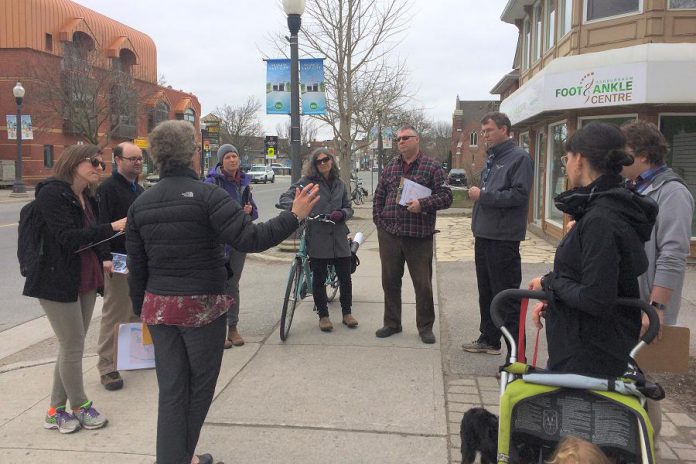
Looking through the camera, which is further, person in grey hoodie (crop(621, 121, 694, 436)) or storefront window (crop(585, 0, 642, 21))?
storefront window (crop(585, 0, 642, 21))

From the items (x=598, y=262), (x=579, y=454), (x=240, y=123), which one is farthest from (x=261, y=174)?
(x=579, y=454)

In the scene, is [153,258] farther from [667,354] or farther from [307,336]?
[307,336]

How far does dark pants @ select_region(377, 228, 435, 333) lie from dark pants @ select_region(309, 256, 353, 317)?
1.65ft

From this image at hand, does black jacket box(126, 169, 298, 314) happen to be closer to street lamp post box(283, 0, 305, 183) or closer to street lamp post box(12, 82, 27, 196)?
street lamp post box(283, 0, 305, 183)

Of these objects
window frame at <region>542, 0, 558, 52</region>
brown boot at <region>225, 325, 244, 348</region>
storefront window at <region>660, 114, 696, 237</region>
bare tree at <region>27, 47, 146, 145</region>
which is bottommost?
brown boot at <region>225, 325, 244, 348</region>

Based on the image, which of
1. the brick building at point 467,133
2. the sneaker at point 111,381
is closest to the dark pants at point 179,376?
the sneaker at point 111,381

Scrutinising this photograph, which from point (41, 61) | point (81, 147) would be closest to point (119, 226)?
point (81, 147)

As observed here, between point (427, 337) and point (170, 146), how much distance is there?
3.33 meters

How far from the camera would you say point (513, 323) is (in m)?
4.59

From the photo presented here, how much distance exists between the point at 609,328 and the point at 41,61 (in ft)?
134

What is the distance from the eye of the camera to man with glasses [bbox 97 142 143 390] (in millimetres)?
4293

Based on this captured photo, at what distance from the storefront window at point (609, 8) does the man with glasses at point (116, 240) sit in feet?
29.8

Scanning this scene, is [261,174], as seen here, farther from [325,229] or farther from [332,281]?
[325,229]

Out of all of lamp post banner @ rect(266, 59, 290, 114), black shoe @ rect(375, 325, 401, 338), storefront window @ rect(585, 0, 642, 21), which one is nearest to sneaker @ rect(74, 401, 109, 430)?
black shoe @ rect(375, 325, 401, 338)
